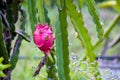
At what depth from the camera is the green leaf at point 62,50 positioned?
2.81 ft

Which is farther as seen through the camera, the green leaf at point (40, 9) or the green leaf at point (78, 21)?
the green leaf at point (78, 21)

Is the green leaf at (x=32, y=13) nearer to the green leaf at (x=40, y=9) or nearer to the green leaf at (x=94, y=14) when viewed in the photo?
the green leaf at (x=40, y=9)

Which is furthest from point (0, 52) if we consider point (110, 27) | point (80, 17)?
point (110, 27)

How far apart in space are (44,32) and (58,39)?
73 mm

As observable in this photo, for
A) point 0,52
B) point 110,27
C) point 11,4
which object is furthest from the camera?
point 110,27

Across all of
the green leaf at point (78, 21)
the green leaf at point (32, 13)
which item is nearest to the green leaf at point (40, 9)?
the green leaf at point (32, 13)

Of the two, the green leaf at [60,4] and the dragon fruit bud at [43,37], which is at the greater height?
the green leaf at [60,4]

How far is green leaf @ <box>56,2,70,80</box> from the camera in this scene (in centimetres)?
86

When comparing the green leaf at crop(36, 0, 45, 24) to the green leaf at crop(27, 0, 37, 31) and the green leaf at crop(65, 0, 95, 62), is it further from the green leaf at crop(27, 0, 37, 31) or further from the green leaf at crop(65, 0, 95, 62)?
the green leaf at crop(65, 0, 95, 62)

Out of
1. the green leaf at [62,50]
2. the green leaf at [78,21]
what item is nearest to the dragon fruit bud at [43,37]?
the green leaf at [62,50]

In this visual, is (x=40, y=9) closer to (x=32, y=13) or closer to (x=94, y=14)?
(x=32, y=13)

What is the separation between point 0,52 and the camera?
93 cm

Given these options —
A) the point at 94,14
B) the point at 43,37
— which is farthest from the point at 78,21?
the point at 43,37

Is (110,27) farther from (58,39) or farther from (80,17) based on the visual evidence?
(58,39)
